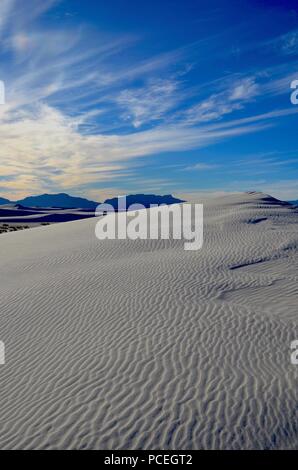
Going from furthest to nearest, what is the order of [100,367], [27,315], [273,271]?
1. [273,271]
2. [27,315]
3. [100,367]

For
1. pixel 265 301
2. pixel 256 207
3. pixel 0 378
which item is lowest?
pixel 0 378

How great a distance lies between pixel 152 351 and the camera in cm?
755

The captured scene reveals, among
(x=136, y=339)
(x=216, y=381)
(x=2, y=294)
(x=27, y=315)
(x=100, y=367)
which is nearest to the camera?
(x=216, y=381)

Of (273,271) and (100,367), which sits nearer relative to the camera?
(100,367)

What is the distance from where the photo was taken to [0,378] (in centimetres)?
739

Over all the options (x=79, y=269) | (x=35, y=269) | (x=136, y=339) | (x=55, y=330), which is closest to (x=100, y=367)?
(x=136, y=339)

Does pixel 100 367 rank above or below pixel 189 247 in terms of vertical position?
below

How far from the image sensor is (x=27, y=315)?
10.4m

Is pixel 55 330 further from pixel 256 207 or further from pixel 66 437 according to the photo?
pixel 256 207

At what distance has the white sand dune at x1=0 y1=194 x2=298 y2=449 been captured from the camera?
5465 millimetres

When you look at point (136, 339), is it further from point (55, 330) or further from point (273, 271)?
point (273, 271)

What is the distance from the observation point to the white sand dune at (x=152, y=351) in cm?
546

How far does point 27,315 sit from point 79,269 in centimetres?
428

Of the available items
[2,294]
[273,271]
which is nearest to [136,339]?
[2,294]
